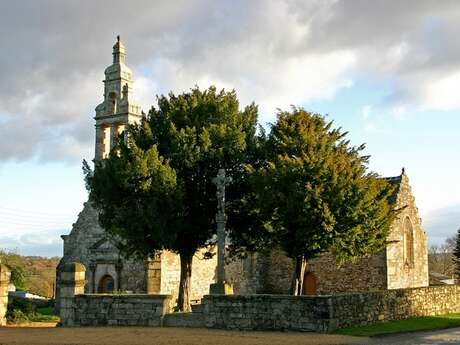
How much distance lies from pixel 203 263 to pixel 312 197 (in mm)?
11999

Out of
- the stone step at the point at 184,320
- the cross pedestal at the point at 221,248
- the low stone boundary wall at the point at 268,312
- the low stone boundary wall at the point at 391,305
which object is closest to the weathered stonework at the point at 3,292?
the stone step at the point at 184,320

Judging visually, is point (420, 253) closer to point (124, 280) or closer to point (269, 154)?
point (269, 154)

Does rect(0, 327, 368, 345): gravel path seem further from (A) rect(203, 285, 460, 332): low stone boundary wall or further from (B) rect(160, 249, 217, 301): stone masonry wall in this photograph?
(B) rect(160, 249, 217, 301): stone masonry wall

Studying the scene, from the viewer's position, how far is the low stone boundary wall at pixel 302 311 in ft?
54.9

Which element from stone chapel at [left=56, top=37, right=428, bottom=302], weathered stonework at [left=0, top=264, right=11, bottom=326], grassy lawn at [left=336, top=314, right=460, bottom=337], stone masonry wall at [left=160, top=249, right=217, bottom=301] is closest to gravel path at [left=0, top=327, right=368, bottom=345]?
grassy lawn at [left=336, top=314, right=460, bottom=337]

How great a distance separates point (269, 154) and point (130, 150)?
5657 mm

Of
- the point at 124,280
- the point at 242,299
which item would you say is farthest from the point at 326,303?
the point at 124,280

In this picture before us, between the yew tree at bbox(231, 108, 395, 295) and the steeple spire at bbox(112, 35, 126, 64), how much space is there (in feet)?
43.4

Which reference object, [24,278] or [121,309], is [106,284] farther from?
[24,278]

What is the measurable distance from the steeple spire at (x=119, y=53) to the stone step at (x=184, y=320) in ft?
61.7

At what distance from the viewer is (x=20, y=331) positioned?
18422mm

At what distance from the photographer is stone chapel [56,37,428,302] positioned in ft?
96.5

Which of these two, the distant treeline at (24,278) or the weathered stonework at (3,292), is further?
the distant treeline at (24,278)

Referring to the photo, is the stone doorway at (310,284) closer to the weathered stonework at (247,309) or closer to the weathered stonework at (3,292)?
the weathered stonework at (247,309)
